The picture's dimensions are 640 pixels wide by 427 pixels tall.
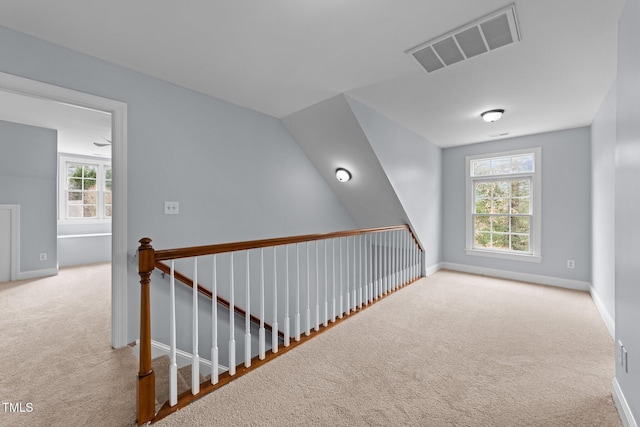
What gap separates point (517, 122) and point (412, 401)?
3727mm

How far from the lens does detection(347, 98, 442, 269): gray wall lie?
338 centimetres

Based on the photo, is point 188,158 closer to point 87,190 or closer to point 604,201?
point 604,201

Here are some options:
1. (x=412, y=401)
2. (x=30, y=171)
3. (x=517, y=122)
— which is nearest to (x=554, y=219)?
(x=517, y=122)

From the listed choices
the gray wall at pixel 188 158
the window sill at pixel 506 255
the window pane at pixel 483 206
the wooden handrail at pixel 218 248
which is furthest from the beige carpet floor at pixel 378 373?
the window pane at pixel 483 206

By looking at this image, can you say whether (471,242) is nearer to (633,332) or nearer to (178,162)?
(633,332)

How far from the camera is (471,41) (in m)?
1.96

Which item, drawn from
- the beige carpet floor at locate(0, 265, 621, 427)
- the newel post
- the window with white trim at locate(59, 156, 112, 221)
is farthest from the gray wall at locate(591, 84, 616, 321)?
the window with white trim at locate(59, 156, 112, 221)

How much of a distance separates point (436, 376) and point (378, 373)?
1.31 ft

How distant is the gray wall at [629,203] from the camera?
53.5 inches

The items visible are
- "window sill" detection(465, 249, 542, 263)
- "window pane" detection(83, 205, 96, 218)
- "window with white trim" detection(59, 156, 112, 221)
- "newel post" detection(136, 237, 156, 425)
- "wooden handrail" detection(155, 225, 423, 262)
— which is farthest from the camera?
"window pane" detection(83, 205, 96, 218)

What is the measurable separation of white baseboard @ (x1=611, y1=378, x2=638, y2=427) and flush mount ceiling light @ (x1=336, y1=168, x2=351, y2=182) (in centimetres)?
310

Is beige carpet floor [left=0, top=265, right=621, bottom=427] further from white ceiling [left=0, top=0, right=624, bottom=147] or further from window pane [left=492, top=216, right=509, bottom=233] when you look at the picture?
white ceiling [left=0, top=0, right=624, bottom=147]

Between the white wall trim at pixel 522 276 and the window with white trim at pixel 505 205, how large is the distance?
25cm

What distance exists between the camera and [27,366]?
199 centimetres
